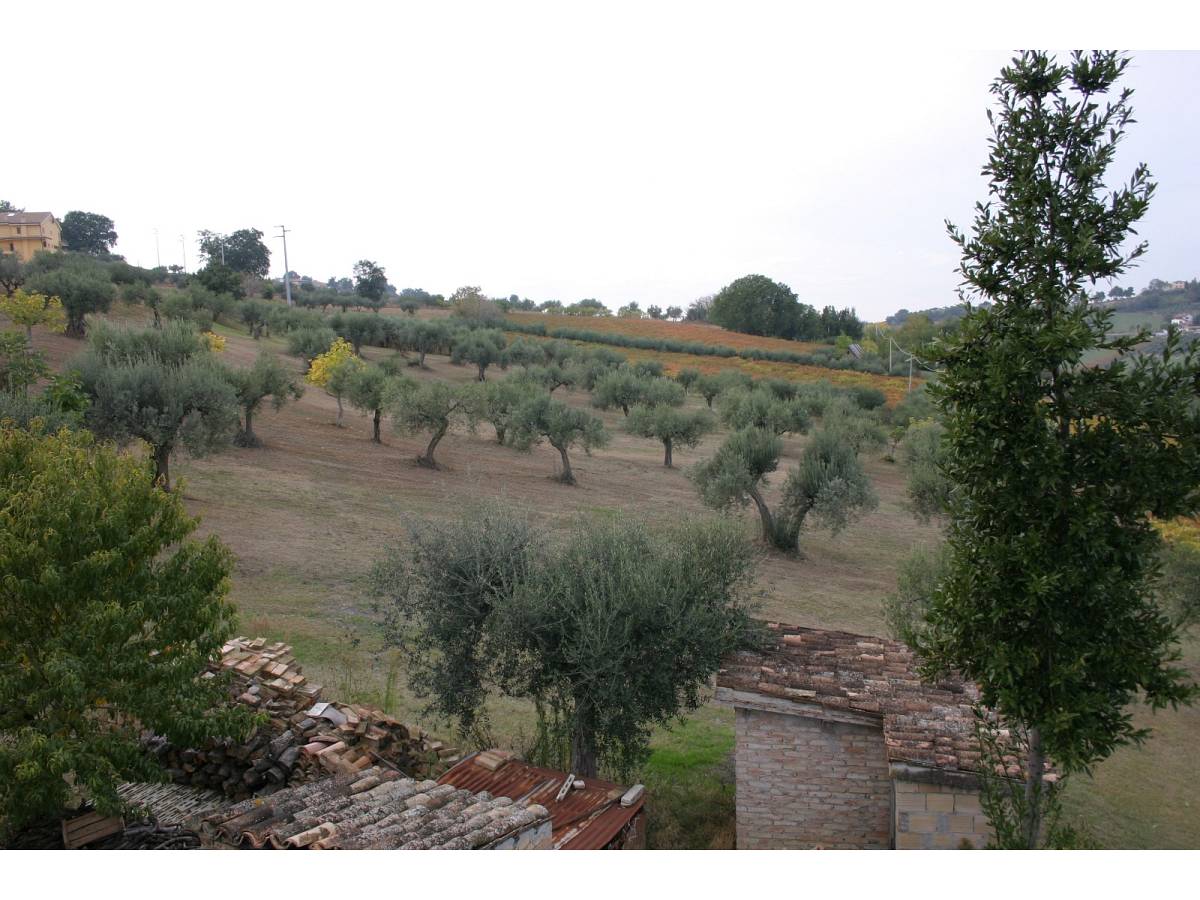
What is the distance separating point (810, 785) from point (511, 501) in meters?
23.2

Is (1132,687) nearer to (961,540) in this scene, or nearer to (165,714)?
(961,540)

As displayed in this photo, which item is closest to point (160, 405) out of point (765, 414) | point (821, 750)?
point (821, 750)

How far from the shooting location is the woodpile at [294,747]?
11578 mm

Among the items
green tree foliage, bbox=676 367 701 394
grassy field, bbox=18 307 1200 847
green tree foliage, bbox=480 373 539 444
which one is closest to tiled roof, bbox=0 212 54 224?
grassy field, bbox=18 307 1200 847

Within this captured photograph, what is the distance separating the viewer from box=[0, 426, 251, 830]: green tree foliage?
29.5 feet

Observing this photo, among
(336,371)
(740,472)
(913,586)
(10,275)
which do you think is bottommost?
(913,586)

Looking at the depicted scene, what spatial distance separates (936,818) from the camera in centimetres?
977

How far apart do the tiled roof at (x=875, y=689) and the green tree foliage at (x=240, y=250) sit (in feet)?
351

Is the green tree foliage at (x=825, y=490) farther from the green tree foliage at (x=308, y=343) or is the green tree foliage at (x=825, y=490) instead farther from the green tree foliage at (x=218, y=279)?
the green tree foliage at (x=218, y=279)

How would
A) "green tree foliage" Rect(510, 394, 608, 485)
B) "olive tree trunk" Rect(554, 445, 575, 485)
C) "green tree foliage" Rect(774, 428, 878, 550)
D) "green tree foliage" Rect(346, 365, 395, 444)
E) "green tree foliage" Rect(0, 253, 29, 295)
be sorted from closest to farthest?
"green tree foliage" Rect(774, 428, 878, 550) → "olive tree trunk" Rect(554, 445, 575, 485) → "green tree foliage" Rect(510, 394, 608, 485) → "green tree foliage" Rect(346, 365, 395, 444) → "green tree foliage" Rect(0, 253, 29, 295)

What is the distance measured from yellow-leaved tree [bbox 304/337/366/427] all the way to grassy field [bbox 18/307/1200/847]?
1877 millimetres

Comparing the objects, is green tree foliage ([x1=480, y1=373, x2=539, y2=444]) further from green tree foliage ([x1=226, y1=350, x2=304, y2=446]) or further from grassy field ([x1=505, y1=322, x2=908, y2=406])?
grassy field ([x1=505, y1=322, x2=908, y2=406])

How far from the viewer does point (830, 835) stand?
37.0ft

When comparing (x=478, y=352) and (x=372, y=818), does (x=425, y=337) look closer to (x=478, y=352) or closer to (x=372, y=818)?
(x=478, y=352)
